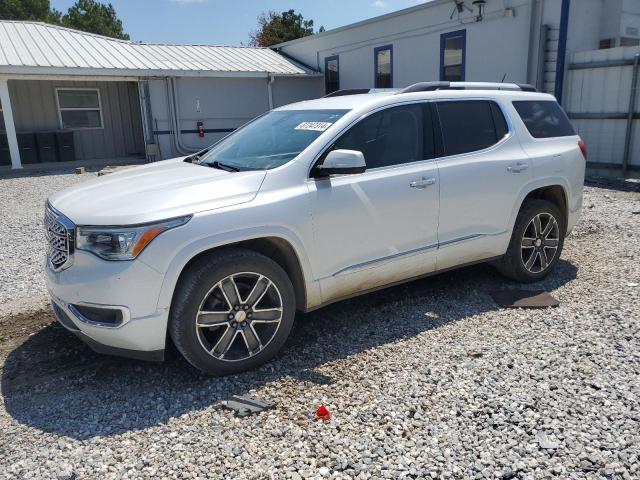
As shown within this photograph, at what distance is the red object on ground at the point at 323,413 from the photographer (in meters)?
3.05

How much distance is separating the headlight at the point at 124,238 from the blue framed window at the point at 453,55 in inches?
524

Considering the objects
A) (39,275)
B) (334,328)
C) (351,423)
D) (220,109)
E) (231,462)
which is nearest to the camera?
(231,462)

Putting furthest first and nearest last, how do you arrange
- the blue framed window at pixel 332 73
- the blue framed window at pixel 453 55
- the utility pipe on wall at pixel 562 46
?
the blue framed window at pixel 332 73 → the blue framed window at pixel 453 55 → the utility pipe on wall at pixel 562 46

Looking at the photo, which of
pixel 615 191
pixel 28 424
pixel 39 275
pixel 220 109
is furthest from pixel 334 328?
pixel 220 109

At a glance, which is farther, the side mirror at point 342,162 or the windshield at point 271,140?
the windshield at point 271,140

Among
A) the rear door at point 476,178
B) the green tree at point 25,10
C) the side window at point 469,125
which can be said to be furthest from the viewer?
the green tree at point 25,10

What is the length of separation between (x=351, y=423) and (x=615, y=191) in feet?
30.2

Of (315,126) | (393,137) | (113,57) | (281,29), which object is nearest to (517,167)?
(393,137)

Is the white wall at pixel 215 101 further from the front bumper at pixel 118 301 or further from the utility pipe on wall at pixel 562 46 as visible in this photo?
the front bumper at pixel 118 301

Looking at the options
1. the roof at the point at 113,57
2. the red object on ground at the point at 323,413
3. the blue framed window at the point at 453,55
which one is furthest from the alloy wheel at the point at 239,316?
the roof at the point at 113,57

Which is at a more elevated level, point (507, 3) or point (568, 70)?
point (507, 3)

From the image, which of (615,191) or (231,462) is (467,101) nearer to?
(231,462)

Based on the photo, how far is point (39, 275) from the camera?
18.9 ft

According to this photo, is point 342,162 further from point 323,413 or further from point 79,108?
point 79,108
